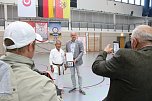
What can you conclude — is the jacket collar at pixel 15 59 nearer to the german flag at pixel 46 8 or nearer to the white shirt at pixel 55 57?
the white shirt at pixel 55 57

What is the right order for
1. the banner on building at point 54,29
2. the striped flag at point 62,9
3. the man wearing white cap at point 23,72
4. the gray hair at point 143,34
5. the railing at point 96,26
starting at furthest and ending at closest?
1. the railing at point 96,26
2. the banner on building at point 54,29
3. the striped flag at point 62,9
4. the gray hair at point 143,34
5. the man wearing white cap at point 23,72

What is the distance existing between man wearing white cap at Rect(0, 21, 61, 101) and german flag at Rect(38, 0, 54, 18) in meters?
15.0

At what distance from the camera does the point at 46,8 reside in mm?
16141

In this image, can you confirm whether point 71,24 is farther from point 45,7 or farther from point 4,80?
point 4,80

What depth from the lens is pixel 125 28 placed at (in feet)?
92.3

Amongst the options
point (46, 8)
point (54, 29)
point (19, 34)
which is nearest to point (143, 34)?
point (19, 34)

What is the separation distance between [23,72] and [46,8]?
15356 mm

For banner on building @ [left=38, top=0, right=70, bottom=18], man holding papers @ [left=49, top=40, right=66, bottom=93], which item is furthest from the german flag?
man holding papers @ [left=49, top=40, right=66, bottom=93]

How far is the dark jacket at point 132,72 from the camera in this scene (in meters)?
1.91

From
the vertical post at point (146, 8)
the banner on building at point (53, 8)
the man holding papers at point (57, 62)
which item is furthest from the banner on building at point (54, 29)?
the vertical post at point (146, 8)

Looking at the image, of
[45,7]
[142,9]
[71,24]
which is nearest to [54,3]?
[45,7]

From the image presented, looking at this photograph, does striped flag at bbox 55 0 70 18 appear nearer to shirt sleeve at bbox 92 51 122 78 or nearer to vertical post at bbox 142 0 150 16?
shirt sleeve at bbox 92 51 122 78

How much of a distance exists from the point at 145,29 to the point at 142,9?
28141 millimetres

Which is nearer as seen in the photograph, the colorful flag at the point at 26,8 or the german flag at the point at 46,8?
the colorful flag at the point at 26,8
